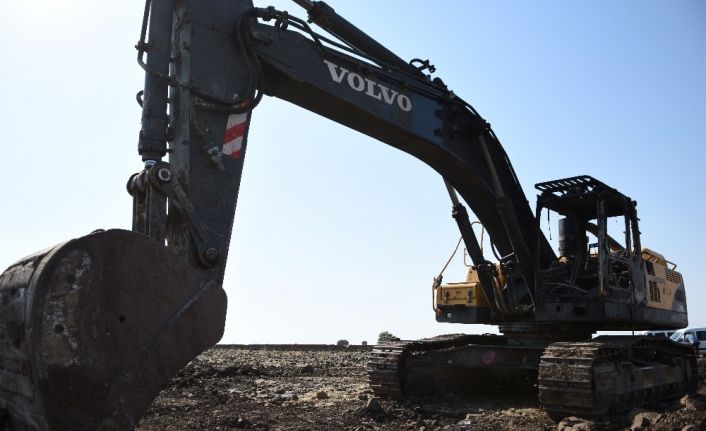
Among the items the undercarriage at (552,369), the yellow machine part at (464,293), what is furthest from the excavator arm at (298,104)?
the undercarriage at (552,369)

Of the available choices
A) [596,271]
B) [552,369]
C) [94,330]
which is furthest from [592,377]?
[94,330]

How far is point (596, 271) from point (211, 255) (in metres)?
6.02

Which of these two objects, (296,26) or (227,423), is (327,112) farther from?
(227,423)

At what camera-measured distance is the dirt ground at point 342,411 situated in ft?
22.7

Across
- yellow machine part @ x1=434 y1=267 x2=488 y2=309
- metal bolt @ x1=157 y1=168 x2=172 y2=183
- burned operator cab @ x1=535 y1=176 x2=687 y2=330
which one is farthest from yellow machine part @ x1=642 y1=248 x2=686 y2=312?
metal bolt @ x1=157 y1=168 x2=172 y2=183

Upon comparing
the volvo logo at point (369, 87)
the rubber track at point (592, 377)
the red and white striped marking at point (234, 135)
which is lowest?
the rubber track at point (592, 377)

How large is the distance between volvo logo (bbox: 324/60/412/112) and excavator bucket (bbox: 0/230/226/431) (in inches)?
130

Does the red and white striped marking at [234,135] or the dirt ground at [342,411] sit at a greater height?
the red and white striped marking at [234,135]

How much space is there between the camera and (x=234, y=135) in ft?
19.4

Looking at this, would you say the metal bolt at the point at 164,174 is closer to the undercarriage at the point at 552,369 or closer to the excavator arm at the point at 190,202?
the excavator arm at the point at 190,202

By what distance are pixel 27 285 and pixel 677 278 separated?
10.2 meters

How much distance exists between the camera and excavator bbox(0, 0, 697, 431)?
13.1 feet

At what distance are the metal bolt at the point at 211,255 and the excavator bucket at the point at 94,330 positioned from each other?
75 centimetres

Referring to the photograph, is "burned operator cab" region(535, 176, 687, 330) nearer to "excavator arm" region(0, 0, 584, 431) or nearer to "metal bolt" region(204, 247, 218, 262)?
"excavator arm" region(0, 0, 584, 431)
